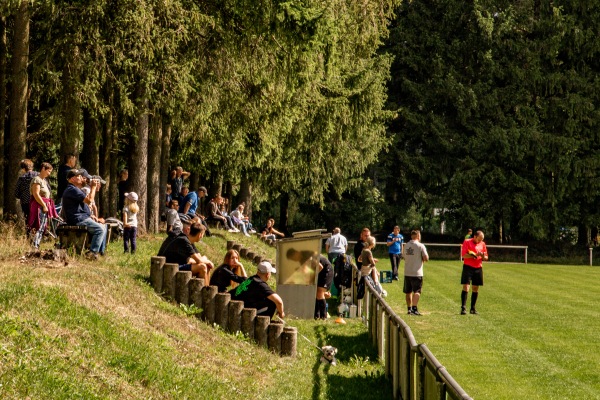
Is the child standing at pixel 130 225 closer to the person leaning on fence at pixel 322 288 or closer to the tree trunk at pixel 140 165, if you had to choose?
the person leaning on fence at pixel 322 288

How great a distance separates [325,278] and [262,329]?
22.9ft

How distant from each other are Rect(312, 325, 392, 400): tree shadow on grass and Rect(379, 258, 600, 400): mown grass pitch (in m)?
1.20

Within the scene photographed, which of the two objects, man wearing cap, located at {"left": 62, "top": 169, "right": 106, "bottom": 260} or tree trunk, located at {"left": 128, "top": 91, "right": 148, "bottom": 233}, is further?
tree trunk, located at {"left": 128, "top": 91, "right": 148, "bottom": 233}

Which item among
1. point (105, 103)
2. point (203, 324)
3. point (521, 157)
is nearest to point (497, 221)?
point (521, 157)

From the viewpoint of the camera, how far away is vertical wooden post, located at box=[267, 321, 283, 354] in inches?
600

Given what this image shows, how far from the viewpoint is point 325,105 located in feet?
110

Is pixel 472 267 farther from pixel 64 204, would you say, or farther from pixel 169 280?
pixel 64 204

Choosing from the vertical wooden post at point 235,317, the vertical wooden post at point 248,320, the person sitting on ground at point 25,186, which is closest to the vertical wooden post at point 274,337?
the vertical wooden post at point 248,320

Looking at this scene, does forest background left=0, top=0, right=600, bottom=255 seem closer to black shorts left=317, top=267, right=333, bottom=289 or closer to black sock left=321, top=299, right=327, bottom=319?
black shorts left=317, top=267, right=333, bottom=289

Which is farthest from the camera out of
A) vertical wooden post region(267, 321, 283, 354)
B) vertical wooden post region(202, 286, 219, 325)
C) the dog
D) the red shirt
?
the red shirt

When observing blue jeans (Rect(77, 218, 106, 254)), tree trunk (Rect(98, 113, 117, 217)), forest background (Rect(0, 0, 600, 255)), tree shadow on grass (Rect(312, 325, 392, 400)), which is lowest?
tree shadow on grass (Rect(312, 325, 392, 400))

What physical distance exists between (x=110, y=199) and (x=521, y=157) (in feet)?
113

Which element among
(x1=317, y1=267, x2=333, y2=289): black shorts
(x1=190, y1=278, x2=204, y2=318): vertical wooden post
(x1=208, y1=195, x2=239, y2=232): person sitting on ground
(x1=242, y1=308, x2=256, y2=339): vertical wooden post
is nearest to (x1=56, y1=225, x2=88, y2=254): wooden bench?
(x1=190, y1=278, x2=204, y2=318): vertical wooden post

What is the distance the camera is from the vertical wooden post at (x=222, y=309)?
15359mm
